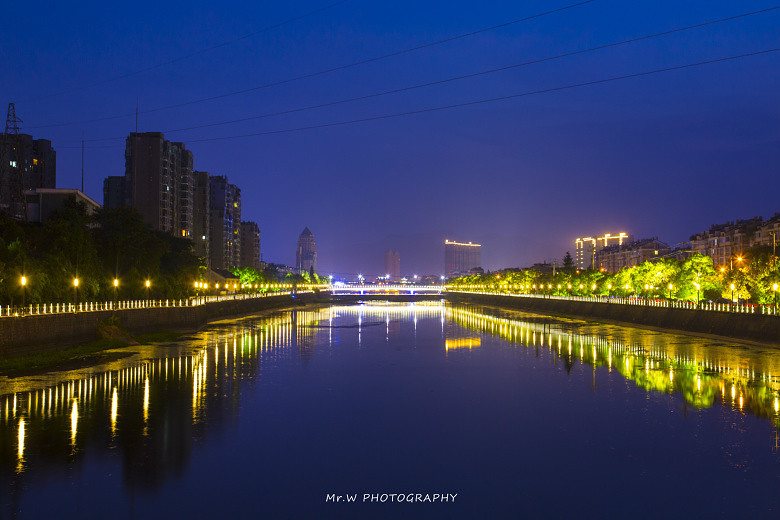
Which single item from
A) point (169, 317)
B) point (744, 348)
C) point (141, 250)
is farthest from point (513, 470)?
point (141, 250)

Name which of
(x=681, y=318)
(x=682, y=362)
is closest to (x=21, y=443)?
(x=682, y=362)

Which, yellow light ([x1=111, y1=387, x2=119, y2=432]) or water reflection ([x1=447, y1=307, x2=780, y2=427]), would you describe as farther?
water reflection ([x1=447, y1=307, x2=780, y2=427])

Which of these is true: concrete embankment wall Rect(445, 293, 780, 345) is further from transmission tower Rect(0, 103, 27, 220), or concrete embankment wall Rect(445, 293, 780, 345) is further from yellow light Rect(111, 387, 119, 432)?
transmission tower Rect(0, 103, 27, 220)

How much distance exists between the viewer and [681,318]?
52312 millimetres

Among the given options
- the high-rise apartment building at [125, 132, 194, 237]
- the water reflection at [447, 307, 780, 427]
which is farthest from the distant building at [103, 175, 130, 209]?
the water reflection at [447, 307, 780, 427]

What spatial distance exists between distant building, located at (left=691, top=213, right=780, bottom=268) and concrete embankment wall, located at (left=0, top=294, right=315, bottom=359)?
105359 millimetres

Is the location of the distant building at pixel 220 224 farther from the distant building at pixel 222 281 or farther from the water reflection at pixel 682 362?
the water reflection at pixel 682 362

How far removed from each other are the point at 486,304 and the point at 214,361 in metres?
108

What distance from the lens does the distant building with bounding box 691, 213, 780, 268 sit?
12838 centimetres

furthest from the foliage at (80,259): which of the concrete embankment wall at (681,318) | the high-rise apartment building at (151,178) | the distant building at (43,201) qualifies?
the high-rise apartment building at (151,178)

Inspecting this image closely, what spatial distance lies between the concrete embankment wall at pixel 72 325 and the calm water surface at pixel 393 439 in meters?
3.93

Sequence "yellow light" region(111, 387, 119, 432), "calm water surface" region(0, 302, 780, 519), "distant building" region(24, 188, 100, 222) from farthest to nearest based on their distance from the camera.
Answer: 1. "distant building" region(24, 188, 100, 222)
2. "yellow light" region(111, 387, 119, 432)
3. "calm water surface" region(0, 302, 780, 519)

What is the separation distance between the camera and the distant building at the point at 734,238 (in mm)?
128375

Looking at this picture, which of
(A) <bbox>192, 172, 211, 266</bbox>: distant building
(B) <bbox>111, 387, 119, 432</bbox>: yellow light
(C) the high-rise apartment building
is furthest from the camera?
(A) <bbox>192, 172, 211, 266</bbox>: distant building
